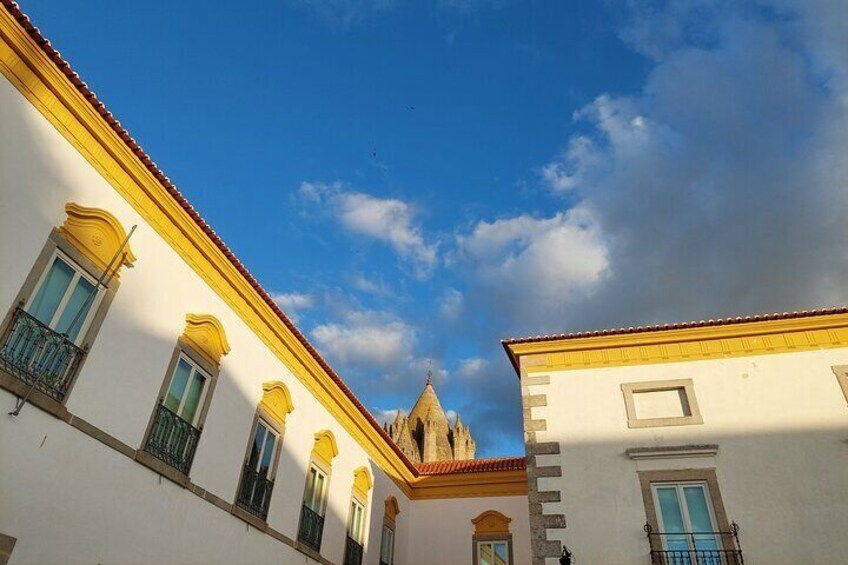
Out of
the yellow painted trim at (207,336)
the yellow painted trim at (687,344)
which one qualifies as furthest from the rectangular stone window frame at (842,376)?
the yellow painted trim at (207,336)

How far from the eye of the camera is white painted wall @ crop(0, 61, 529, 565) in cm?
752

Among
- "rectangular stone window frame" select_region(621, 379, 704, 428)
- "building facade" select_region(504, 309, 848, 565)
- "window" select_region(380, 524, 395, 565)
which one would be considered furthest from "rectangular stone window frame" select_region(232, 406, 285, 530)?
"rectangular stone window frame" select_region(621, 379, 704, 428)

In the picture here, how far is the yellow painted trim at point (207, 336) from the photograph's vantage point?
Answer: 1073 cm

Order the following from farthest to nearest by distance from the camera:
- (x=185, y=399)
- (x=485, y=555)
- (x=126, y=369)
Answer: (x=485, y=555), (x=185, y=399), (x=126, y=369)

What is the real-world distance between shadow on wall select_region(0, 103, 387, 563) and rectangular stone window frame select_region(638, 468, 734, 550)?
292 inches

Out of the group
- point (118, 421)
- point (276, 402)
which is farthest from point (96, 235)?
point (276, 402)

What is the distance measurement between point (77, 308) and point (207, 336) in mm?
2758

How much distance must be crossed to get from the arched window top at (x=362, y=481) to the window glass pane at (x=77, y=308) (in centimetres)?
960

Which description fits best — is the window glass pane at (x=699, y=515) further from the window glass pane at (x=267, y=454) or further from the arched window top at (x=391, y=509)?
the arched window top at (x=391, y=509)

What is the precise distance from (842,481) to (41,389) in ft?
42.4

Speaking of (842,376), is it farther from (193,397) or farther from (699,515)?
(193,397)

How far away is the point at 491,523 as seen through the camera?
18.4 metres

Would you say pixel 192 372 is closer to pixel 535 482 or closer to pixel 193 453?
pixel 193 453

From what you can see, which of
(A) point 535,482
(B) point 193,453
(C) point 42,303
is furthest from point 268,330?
(A) point 535,482
